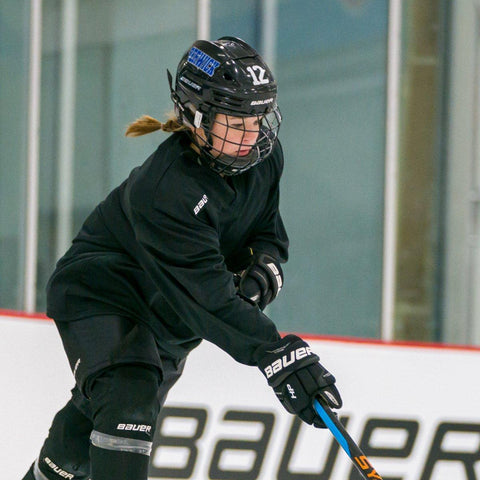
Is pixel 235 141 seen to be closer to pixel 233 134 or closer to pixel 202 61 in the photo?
pixel 233 134

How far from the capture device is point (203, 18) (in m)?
4.73

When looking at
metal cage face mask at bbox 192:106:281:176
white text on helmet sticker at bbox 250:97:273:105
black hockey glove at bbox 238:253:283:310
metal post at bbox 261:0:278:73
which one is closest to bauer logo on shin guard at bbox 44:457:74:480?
black hockey glove at bbox 238:253:283:310

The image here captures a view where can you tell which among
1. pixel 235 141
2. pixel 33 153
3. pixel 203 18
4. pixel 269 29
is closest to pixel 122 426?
pixel 235 141

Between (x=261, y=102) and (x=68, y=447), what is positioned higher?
(x=261, y=102)

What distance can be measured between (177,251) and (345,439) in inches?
19.4

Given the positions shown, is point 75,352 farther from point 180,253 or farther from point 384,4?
point 384,4

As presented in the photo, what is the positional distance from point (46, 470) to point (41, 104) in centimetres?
253

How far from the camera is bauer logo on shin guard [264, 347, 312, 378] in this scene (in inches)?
83.3

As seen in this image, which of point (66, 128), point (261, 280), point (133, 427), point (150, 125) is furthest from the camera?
point (66, 128)

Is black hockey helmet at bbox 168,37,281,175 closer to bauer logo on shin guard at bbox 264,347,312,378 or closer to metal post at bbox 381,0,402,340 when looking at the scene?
bauer logo on shin guard at bbox 264,347,312,378

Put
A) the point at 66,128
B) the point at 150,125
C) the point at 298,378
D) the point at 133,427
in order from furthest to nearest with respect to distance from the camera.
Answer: the point at 66,128 → the point at 150,125 → the point at 133,427 → the point at 298,378

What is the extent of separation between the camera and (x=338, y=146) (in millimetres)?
5000

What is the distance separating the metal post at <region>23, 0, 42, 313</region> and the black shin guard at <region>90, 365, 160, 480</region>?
2.54 metres

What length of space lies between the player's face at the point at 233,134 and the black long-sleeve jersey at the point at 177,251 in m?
0.07
